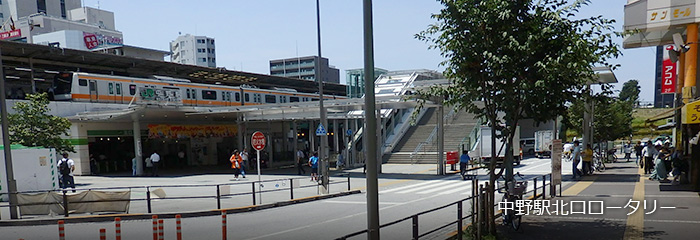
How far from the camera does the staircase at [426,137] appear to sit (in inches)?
1351

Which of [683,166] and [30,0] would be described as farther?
[30,0]

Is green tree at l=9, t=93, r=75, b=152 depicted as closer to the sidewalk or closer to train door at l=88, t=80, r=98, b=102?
train door at l=88, t=80, r=98, b=102

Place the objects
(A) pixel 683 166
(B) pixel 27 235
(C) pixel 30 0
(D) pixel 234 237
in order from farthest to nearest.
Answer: (C) pixel 30 0
(A) pixel 683 166
(B) pixel 27 235
(D) pixel 234 237

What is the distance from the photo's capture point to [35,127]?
888 inches

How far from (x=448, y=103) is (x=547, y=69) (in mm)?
2105

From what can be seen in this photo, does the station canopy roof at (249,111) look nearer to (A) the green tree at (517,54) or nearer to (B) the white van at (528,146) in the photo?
(A) the green tree at (517,54)

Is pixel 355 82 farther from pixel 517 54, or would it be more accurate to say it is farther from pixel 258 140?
pixel 517 54

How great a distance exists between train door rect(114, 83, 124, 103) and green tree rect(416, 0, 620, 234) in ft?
87.6

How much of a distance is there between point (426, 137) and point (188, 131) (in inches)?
697

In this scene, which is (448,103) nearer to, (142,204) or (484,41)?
(484,41)

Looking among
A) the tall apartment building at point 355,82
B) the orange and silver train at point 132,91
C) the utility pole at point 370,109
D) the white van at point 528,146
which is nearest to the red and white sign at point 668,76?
the white van at point 528,146

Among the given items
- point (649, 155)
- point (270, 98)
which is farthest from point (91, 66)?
point (649, 155)

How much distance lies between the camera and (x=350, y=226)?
38.2 ft

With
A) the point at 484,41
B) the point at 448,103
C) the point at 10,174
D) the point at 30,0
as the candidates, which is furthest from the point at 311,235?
the point at 30,0
